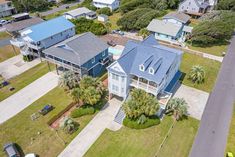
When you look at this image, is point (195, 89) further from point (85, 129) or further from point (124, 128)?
point (85, 129)

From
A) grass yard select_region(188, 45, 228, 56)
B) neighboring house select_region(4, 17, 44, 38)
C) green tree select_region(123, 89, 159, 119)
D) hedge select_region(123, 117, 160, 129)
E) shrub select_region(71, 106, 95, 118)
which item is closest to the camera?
green tree select_region(123, 89, 159, 119)

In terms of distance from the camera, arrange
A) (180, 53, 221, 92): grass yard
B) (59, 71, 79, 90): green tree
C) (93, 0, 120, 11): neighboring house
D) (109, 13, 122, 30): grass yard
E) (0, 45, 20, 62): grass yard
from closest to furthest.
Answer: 1. (59, 71, 79, 90): green tree
2. (180, 53, 221, 92): grass yard
3. (0, 45, 20, 62): grass yard
4. (109, 13, 122, 30): grass yard
5. (93, 0, 120, 11): neighboring house

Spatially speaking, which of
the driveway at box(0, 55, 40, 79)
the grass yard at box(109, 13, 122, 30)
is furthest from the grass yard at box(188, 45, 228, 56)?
the driveway at box(0, 55, 40, 79)

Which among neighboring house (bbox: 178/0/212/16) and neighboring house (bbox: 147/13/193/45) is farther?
neighboring house (bbox: 178/0/212/16)

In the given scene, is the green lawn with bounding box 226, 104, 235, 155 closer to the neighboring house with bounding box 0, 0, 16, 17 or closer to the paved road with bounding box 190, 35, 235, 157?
the paved road with bounding box 190, 35, 235, 157

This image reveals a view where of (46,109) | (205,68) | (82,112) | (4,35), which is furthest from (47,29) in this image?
(205,68)

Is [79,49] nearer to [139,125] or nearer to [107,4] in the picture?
[139,125]

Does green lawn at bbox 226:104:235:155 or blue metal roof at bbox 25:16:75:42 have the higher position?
blue metal roof at bbox 25:16:75:42

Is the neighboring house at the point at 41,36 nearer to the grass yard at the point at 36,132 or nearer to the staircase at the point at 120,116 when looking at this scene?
the grass yard at the point at 36,132

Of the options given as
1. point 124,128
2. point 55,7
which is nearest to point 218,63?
point 124,128
